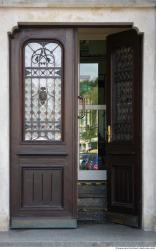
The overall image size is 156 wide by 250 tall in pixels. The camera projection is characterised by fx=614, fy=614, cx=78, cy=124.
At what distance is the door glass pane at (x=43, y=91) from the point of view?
29.1ft

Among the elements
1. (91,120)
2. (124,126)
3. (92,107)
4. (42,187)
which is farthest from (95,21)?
(42,187)

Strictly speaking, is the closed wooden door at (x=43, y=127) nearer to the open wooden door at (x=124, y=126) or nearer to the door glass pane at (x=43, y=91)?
the door glass pane at (x=43, y=91)

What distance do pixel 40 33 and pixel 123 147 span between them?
6.80ft

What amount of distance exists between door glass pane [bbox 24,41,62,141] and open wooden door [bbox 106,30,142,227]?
2.96 ft

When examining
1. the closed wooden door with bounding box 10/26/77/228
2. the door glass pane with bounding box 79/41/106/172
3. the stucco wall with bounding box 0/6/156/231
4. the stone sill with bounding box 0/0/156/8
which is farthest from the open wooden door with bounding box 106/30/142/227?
the door glass pane with bounding box 79/41/106/172

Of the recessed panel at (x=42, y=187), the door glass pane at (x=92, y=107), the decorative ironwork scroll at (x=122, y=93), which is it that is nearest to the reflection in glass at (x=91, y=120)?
the door glass pane at (x=92, y=107)

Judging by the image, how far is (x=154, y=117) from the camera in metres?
8.59

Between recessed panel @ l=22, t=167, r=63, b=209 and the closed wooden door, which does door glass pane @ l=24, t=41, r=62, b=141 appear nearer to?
the closed wooden door

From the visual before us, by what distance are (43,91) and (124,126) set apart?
1326mm

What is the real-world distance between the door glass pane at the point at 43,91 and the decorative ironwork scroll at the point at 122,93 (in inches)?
36.3

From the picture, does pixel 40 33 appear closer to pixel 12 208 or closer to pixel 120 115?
pixel 120 115

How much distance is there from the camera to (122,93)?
9.20 m

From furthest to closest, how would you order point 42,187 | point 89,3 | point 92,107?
point 92,107
point 42,187
point 89,3

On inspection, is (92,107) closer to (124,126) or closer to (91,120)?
(91,120)
